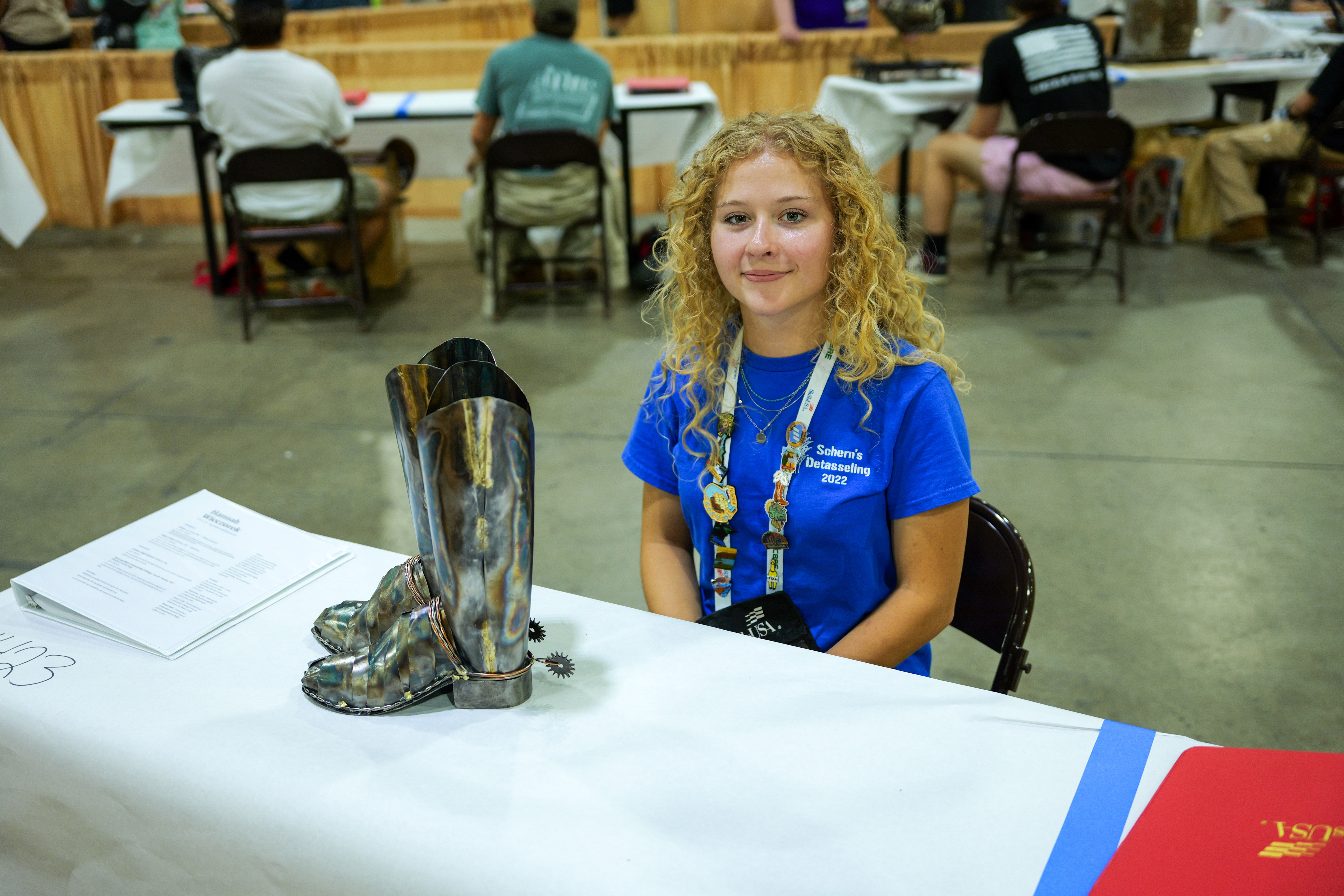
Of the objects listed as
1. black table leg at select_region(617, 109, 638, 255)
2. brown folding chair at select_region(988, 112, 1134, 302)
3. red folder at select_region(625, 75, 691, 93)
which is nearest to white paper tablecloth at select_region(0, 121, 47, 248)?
black table leg at select_region(617, 109, 638, 255)

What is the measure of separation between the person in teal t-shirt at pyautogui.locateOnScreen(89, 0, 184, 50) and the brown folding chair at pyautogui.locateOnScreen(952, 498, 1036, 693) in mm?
6287

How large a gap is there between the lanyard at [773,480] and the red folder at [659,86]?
3859 millimetres

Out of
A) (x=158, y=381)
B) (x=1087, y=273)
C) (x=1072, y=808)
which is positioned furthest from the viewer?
(x=1087, y=273)

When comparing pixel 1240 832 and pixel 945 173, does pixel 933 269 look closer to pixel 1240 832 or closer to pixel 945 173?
pixel 945 173

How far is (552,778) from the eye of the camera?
95 centimetres

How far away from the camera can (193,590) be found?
1.25m

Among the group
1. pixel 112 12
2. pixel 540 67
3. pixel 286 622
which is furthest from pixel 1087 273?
pixel 112 12

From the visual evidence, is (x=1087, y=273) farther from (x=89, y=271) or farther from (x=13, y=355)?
(x=89, y=271)

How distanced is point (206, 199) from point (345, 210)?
814 mm

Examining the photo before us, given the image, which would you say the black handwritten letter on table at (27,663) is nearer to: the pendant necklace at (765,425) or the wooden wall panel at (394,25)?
the pendant necklace at (765,425)

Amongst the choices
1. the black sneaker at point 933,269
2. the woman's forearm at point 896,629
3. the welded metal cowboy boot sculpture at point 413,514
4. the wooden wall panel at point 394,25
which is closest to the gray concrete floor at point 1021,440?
the black sneaker at point 933,269

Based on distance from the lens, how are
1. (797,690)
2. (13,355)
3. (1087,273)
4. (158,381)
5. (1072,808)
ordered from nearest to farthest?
(1072,808) < (797,690) < (158,381) < (13,355) < (1087,273)

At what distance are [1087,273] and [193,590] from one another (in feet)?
14.2

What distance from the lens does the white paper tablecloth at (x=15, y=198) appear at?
4.54 metres
